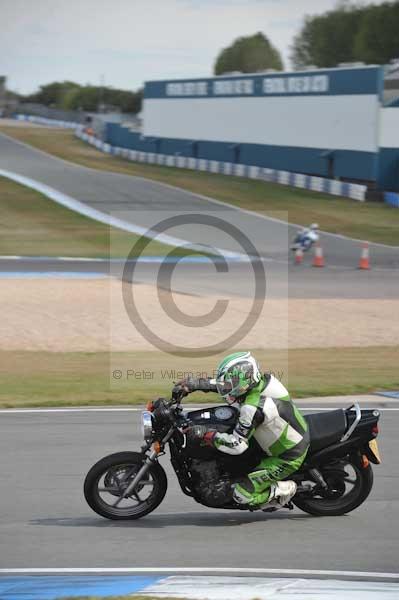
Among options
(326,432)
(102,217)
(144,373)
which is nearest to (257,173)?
(102,217)

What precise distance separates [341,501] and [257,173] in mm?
51461

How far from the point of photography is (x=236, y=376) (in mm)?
8047

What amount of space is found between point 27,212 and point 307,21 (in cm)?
12432

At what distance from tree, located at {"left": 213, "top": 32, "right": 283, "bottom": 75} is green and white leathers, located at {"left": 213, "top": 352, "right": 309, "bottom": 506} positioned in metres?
162

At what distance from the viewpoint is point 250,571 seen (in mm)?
7234

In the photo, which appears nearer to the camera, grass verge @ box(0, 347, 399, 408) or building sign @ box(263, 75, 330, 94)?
grass verge @ box(0, 347, 399, 408)

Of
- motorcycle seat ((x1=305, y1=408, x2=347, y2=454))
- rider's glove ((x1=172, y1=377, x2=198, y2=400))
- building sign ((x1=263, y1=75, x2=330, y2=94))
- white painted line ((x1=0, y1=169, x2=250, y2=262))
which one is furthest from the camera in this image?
building sign ((x1=263, y1=75, x2=330, y2=94))

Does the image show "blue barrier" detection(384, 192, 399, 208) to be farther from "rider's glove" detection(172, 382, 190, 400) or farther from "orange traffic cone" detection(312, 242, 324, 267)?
"rider's glove" detection(172, 382, 190, 400)

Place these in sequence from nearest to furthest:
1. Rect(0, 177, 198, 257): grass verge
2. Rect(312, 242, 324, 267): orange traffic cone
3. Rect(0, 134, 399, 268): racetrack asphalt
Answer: Rect(312, 242, 324, 267): orange traffic cone, Rect(0, 177, 198, 257): grass verge, Rect(0, 134, 399, 268): racetrack asphalt

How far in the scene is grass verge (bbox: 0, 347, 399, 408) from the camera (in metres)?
14.3

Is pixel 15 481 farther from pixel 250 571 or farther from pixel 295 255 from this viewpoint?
pixel 295 255

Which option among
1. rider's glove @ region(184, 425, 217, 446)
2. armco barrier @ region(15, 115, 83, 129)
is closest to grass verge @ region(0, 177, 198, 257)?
rider's glove @ region(184, 425, 217, 446)

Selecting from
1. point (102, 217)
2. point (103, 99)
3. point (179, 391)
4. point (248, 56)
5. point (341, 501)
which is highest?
point (248, 56)

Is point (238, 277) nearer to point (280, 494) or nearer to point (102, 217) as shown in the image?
point (102, 217)
